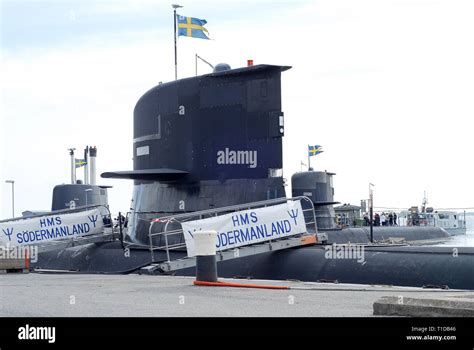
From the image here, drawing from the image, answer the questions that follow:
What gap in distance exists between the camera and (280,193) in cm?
2002

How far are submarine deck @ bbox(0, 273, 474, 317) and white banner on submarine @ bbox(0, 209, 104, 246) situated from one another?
9510 mm

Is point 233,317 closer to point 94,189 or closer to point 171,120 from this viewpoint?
point 171,120

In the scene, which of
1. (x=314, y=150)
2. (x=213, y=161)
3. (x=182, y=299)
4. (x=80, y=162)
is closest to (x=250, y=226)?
(x=213, y=161)

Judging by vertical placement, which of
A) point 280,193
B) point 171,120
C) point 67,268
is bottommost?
point 67,268

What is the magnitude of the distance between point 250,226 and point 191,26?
7.91 metres

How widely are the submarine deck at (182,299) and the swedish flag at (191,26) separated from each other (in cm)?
1124

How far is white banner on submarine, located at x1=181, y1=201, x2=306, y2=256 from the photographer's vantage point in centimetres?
1820

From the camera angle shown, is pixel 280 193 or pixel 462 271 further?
pixel 280 193

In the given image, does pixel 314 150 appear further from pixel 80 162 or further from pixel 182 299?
pixel 182 299

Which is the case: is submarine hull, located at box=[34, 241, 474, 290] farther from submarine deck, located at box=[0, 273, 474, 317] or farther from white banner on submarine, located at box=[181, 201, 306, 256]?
submarine deck, located at box=[0, 273, 474, 317]

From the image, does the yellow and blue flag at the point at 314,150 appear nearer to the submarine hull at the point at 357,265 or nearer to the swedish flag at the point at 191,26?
the swedish flag at the point at 191,26

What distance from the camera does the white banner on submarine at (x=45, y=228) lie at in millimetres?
24094

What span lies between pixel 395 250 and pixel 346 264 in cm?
103
